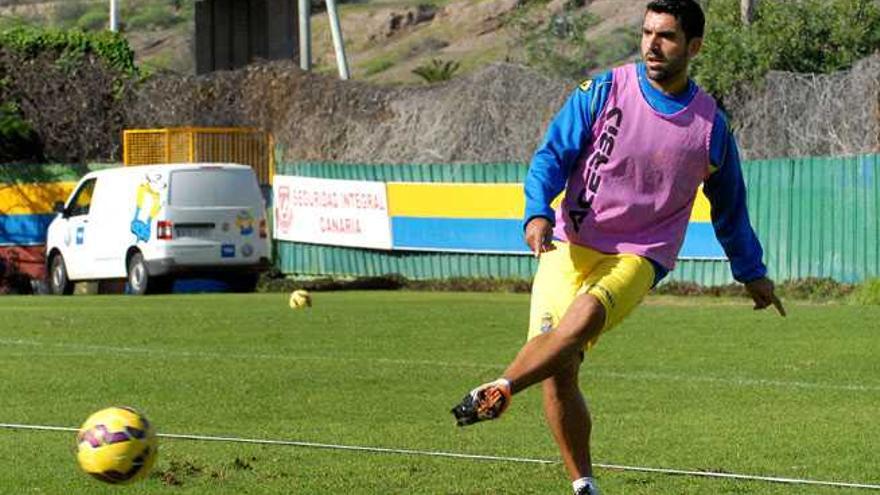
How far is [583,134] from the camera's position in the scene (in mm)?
9109

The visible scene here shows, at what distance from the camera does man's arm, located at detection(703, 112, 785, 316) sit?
368 inches

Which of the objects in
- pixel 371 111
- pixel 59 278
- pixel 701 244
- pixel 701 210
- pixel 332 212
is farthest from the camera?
pixel 371 111

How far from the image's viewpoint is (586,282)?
9.16m

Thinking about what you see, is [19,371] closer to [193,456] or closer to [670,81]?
[193,456]

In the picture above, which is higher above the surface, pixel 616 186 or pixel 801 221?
pixel 616 186

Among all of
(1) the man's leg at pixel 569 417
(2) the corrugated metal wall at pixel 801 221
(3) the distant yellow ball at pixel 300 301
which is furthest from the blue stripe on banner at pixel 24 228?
(1) the man's leg at pixel 569 417

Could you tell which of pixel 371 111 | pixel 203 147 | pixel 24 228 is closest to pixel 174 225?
pixel 203 147

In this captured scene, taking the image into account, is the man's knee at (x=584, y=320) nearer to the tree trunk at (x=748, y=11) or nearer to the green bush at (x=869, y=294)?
the green bush at (x=869, y=294)

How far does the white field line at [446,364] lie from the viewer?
611 inches

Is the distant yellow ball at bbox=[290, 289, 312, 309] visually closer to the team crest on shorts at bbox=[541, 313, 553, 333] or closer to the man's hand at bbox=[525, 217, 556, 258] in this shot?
the team crest on shorts at bbox=[541, 313, 553, 333]

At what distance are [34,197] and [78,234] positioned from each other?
8.01m

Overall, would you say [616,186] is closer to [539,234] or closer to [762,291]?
[539,234]

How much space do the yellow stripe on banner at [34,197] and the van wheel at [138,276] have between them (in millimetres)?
8801

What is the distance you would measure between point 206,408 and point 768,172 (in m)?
17.8
